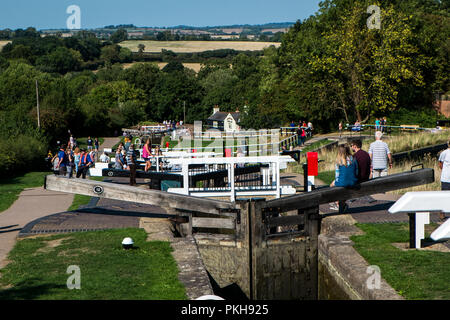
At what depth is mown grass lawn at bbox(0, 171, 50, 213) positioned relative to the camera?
1762 centimetres

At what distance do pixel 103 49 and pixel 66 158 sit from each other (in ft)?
578

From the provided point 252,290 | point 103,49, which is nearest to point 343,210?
point 252,290

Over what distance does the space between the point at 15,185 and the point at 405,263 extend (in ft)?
57.3

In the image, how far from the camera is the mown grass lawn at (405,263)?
8.22m

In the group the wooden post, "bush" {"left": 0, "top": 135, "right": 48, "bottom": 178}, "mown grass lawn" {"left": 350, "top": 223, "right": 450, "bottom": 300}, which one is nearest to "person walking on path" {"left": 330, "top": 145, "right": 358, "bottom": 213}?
"mown grass lawn" {"left": 350, "top": 223, "right": 450, "bottom": 300}

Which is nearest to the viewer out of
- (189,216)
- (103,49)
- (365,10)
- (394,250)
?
(394,250)

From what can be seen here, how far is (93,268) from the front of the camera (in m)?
9.77

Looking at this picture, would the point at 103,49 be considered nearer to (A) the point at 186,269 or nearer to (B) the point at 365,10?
(B) the point at 365,10

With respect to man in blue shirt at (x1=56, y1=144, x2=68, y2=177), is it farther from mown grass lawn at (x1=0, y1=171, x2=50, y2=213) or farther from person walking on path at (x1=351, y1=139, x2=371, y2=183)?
person walking on path at (x1=351, y1=139, x2=371, y2=183)

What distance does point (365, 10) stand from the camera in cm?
4719

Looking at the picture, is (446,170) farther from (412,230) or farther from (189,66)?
(189,66)

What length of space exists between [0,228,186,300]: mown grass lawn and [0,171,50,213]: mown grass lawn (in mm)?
5449

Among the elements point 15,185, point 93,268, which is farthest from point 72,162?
point 93,268

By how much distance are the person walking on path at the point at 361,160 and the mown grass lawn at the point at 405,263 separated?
118cm
